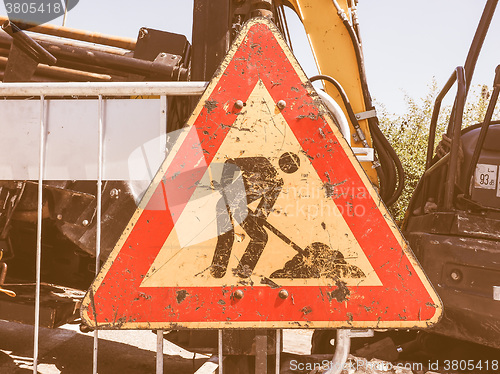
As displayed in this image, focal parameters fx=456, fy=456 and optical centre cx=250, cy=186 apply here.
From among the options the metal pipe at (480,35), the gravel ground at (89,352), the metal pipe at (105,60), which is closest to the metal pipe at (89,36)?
the metal pipe at (105,60)

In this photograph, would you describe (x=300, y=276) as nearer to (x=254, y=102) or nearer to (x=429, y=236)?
(x=254, y=102)

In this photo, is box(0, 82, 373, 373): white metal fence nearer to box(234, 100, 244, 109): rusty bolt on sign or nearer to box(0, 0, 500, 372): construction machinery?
box(0, 0, 500, 372): construction machinery

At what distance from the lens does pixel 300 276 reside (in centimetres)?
174

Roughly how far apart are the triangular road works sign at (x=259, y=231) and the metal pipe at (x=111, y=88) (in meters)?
0.22

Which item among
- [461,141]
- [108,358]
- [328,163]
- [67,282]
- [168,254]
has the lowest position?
[108,358]

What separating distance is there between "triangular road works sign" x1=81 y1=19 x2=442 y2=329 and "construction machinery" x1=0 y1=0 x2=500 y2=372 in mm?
302

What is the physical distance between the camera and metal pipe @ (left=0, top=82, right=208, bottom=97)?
1.97 m

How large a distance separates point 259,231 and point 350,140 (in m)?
0.96

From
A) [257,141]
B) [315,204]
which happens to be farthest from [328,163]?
[257,141]

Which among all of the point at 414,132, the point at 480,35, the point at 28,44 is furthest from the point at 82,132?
the point at 414,132

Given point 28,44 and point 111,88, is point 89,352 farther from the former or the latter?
point 111,88

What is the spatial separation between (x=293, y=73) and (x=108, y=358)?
2.92 meters

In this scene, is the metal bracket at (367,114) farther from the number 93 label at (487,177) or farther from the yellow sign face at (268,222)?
the yellow sign face at (268,222)

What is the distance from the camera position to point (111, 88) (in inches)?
78.5
